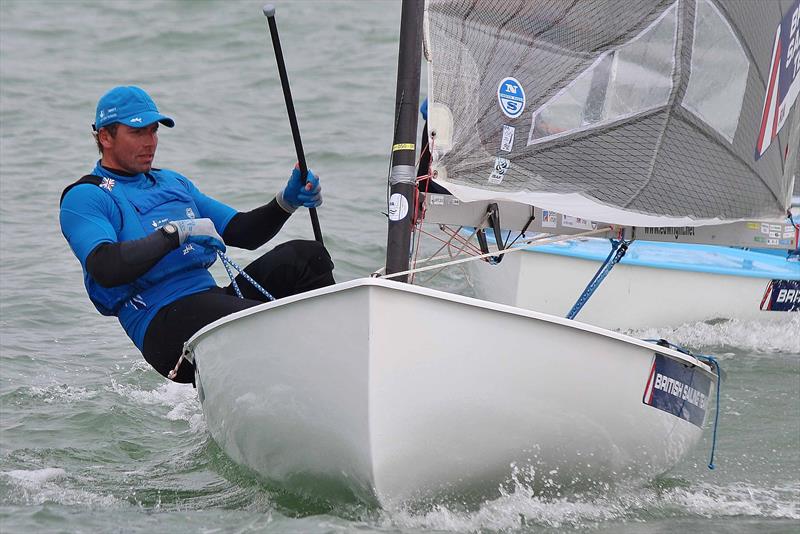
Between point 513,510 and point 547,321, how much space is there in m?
0.51

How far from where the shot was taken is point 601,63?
135 inches

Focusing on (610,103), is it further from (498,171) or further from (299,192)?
(299,192)

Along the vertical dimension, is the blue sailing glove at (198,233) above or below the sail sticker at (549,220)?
below

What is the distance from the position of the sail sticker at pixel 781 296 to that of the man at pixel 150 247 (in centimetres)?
321

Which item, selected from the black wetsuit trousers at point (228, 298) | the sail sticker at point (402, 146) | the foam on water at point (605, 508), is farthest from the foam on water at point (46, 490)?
the sail sticker at point (402, 146)

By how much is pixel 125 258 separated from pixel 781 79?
2190 millimetres

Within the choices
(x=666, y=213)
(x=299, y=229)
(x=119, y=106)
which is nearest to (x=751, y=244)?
(x=666, y=213)

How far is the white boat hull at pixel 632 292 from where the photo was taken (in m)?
5.77

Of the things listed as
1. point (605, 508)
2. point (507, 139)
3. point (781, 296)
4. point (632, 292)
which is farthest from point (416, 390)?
point (781, 296)

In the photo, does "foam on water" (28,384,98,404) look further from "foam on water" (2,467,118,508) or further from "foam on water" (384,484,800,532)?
"foam on water" (384,484,800,532)

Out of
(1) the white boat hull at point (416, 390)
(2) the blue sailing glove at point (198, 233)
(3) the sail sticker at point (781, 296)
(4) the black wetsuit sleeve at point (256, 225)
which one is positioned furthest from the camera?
(3) the sail sticker at point (781, 296)

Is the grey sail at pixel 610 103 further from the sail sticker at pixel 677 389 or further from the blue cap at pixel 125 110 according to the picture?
the blue cap at pixel 125 110

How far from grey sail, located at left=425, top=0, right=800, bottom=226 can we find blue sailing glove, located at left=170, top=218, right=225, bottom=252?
64cm

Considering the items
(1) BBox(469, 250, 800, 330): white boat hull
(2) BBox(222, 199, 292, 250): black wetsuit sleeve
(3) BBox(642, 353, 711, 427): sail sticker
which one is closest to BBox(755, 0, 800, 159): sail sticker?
(3) BBox(642, 353, 711, 427): sail sticker
